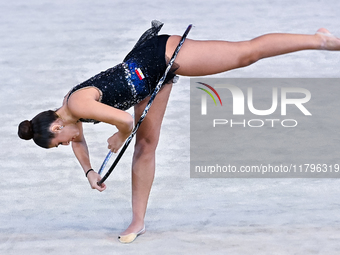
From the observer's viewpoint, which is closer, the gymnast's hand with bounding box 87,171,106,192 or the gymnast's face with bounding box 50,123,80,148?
the gymnast's face with bounding box 50,123,80,148

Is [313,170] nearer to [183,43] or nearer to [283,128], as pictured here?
[283,128]

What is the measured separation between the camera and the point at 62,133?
277 centimetres

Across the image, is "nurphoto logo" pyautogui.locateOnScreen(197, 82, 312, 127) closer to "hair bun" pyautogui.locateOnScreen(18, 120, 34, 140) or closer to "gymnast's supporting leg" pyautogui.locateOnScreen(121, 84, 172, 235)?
"gymnast's supporting leg" pyautogui.locateOnScreen(121, 84, 172, 235)

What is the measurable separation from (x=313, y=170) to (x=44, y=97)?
7.47ft

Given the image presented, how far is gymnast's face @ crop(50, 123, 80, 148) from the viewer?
275 cm

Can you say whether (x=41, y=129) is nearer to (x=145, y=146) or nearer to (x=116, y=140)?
(x=116, y=140)

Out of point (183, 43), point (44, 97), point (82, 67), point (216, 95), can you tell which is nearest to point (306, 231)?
point (183, 43)

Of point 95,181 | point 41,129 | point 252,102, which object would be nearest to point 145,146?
point 95,181

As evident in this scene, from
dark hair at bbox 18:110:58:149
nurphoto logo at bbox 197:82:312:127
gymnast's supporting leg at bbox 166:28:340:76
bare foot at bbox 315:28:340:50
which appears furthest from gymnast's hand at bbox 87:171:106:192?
nurphoto logo at bbox 197:82:312:127

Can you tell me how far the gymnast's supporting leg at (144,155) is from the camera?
3090mm

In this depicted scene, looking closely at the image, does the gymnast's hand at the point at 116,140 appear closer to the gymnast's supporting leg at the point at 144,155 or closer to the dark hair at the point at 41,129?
the dark hair at the point at 41,129

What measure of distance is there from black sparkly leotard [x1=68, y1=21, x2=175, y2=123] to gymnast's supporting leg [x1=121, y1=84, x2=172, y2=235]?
21cm

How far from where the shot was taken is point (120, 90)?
2.79 meters

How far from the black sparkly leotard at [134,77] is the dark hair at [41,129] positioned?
0.14 m
